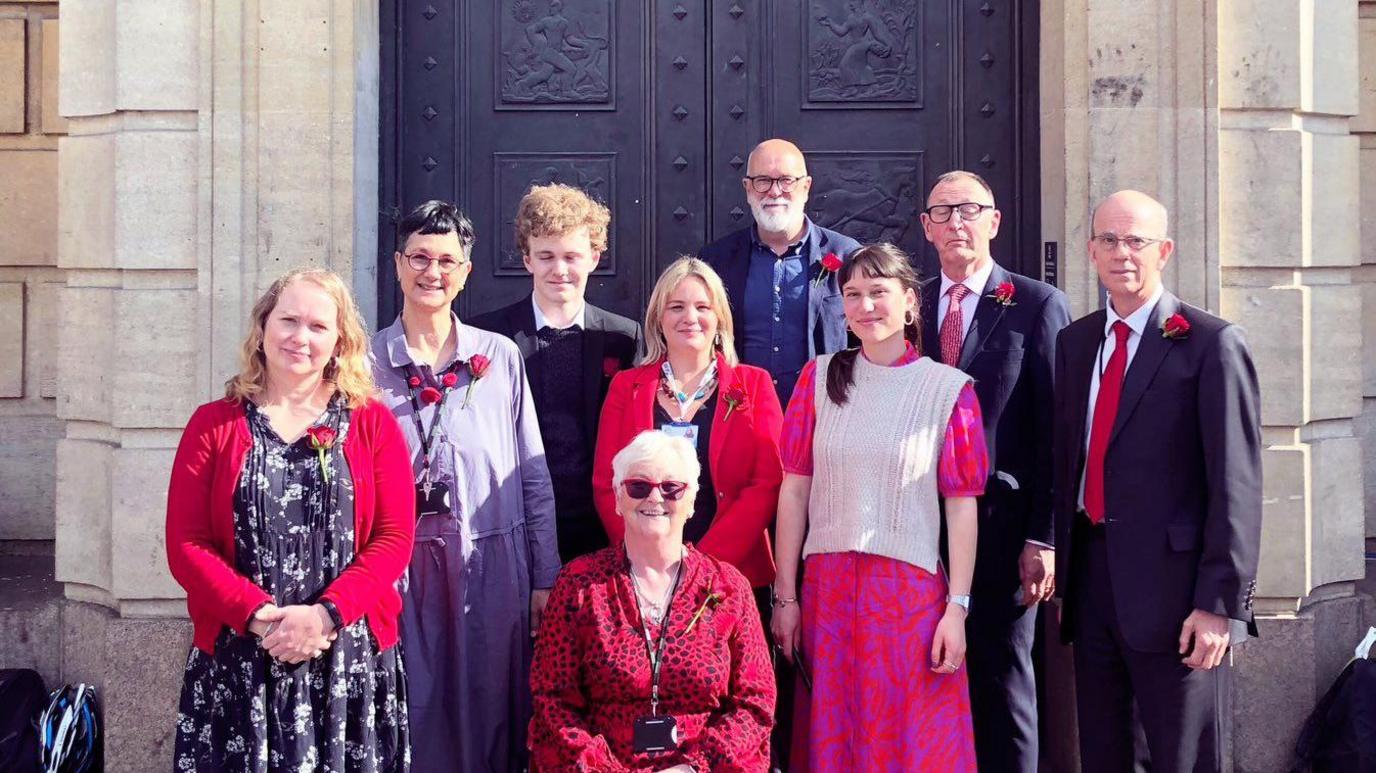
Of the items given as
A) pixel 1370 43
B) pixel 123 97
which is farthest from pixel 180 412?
pixel 1370 43

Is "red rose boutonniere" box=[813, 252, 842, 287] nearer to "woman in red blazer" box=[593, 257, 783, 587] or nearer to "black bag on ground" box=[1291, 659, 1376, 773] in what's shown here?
"woman in red blazer" box=[593, 257, 783, 587]

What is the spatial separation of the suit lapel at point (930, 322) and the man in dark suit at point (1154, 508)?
0.53m

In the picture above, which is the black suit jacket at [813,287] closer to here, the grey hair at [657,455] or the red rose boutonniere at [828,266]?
the red rose boutonniere at [828,266]

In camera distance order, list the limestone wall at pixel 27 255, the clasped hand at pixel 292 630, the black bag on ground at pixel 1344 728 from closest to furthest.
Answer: the clasped hand at pixel 292 630 < the black bag on ground at pixel 1344 728 < the limestone wall at pixel 27 255

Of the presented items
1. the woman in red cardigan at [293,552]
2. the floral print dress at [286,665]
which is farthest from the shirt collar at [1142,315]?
the floral print dress at [286,665]

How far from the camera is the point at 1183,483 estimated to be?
4.15m

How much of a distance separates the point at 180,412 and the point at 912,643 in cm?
311

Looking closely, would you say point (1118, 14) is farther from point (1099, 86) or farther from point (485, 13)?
point (485, 13)

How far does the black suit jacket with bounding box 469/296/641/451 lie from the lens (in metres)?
4.80

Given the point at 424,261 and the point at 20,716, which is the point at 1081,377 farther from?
the point at 20,716

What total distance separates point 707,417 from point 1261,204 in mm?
2527

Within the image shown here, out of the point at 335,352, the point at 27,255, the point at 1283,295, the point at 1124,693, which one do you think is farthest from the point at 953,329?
the point at 27,255

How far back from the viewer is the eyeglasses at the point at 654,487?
3938 mm

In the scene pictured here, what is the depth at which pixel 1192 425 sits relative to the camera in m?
4.17
